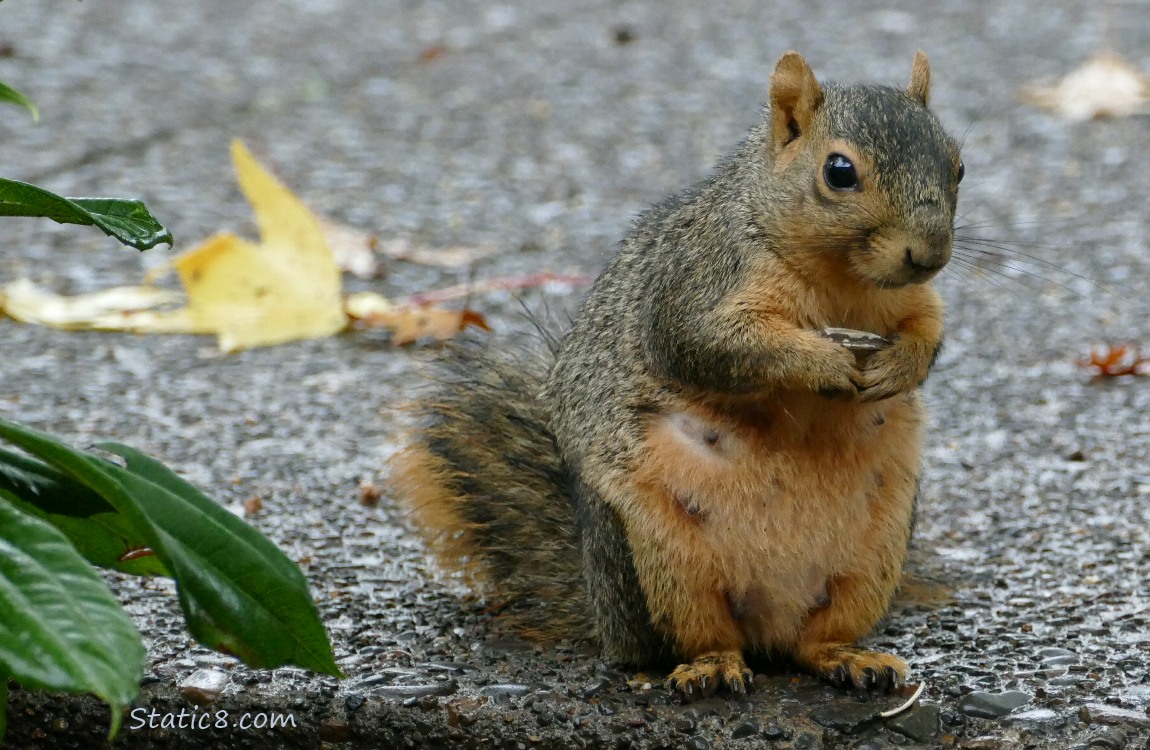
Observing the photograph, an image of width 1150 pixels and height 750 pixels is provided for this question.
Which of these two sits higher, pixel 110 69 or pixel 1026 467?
pixel 110 69

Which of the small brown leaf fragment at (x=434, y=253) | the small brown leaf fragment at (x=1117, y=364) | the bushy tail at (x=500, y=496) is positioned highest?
the small brown leaf fragment at (x=434, y=253)

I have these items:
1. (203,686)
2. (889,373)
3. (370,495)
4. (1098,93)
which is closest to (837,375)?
(889,373)

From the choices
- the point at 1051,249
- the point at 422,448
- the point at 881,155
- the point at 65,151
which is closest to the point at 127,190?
the point at 65,151

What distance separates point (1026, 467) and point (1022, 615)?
2.07 ft

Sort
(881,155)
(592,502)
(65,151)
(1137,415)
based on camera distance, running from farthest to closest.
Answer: (65,151) → (1137,415) → (592,502) → (881,155)

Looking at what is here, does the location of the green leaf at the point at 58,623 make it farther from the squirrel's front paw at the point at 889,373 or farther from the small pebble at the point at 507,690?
the squirrel's front paw at the point at 889,373

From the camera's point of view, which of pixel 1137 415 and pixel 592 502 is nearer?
pixel 592 502

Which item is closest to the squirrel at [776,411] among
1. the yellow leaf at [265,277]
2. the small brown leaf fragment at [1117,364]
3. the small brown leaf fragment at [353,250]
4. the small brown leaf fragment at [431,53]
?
the small brown leaf fragment at [1117,364]

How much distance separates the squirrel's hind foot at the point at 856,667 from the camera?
2.03 m

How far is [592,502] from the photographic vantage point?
2100 millimetres

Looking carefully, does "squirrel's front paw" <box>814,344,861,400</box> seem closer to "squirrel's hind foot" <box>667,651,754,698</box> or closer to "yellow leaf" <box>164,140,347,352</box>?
"squirrel's hind foot" <box>667,651,754,698</box>

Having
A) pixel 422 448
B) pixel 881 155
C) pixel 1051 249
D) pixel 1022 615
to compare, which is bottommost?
pixel 1022 615

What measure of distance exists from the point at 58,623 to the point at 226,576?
0.77 feet

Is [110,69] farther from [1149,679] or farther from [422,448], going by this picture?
[1149,679]
